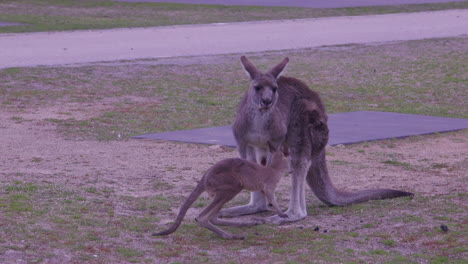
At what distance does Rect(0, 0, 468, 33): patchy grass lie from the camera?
20.0m

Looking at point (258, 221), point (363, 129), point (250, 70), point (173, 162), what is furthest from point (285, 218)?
point (363, 129)

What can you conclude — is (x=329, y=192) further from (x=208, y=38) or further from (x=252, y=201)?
(x=208, y=38)

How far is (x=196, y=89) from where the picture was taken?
11.1 meters

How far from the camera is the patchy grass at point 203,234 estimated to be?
4.49 meters

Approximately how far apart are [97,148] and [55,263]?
342 centimetres

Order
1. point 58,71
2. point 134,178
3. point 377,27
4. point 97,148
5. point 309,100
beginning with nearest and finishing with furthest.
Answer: point 309,100 < point 134,178 < point 97,148 < point 58,71 < point 377,27

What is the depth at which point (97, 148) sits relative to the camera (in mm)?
7656

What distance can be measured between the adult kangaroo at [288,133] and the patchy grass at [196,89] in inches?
67.2

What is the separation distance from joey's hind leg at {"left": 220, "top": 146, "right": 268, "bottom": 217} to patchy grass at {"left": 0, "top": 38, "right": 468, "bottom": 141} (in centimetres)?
193

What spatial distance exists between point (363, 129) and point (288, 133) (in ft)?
10.4

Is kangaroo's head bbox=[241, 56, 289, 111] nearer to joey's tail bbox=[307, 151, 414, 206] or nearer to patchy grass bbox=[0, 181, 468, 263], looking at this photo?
joey's tail bbox=[307, 151, 414, 206]

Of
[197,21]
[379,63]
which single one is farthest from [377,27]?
[379,63]

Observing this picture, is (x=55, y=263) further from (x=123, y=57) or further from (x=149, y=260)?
(x=123, y=57)

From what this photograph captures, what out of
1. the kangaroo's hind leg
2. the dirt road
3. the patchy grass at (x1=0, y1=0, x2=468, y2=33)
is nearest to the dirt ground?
the kangaroo's hind leg
